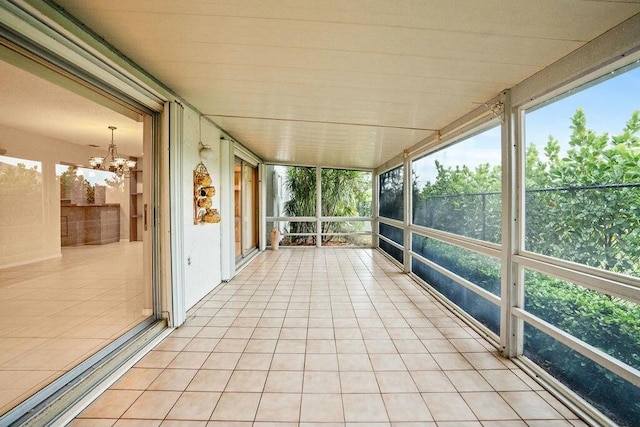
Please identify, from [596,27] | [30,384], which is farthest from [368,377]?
[596,27]

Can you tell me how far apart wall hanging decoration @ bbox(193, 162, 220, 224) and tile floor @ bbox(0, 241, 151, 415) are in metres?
0.99

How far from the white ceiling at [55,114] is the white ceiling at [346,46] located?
5.22 feet

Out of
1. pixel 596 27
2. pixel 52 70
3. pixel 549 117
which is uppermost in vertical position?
pixel 596 27

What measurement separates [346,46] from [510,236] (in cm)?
193

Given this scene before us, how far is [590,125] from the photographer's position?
1760 mm

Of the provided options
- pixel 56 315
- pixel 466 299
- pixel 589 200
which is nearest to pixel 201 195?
pixel 56 315

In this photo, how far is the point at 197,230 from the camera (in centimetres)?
327

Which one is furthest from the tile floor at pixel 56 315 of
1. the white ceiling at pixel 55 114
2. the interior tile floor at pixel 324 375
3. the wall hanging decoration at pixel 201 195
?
the white ceiling at pixel 55 114

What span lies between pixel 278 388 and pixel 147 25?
2331mm

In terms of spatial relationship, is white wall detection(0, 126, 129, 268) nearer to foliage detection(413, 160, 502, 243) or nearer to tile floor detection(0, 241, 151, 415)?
tile floor detection(0, 241, 151, 415)

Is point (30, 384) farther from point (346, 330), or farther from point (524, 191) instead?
point (524, 191)

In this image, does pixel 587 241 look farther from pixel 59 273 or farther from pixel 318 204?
pixel 59 273

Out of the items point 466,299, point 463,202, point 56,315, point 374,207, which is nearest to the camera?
point 56,315

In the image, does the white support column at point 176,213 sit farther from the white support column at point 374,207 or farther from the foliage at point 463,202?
the white support column at point 374,207
